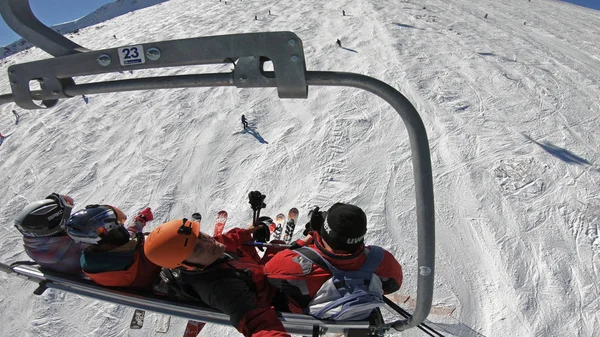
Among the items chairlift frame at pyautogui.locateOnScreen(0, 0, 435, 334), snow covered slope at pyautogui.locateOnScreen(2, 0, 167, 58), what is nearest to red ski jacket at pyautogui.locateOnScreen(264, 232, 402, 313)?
chairlift frame at pyautogui.locateOnScreen(0, 0, 435, 334)

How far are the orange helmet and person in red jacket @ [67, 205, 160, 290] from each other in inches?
23.6

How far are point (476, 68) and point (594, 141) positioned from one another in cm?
428

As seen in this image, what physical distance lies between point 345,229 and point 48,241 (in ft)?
7.79

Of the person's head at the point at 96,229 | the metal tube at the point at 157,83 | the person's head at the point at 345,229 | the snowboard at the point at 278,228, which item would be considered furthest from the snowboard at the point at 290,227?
the metal tube at the point at 157,83

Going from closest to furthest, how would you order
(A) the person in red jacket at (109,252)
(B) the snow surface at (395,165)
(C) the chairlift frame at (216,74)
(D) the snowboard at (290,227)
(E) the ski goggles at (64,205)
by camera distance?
(C) the chairlift frame at (216,74), (A) the person in red jacket at (109,252), (E) the ski goggles at (64,205), (B) the snow surface at (395,165), (D) the snowboard at (290,227)

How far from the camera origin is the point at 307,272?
7.02 ft

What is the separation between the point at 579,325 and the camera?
11.6ft

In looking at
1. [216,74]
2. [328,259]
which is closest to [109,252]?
[328,259]

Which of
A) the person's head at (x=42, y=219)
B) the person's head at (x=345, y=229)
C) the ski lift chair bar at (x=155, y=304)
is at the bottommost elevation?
the ski lift chair bar at (x=155, y=304)

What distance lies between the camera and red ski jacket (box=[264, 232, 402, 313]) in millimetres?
2143

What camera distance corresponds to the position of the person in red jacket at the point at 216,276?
6.38ft

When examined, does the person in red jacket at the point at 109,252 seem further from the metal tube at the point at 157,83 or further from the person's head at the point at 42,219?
the metal tube at the point at 157,83

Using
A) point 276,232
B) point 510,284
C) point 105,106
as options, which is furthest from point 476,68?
point 105,106

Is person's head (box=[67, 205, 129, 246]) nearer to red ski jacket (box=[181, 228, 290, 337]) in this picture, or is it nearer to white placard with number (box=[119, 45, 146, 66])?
red ski jacket (box=[181, 228, 290, 337])
